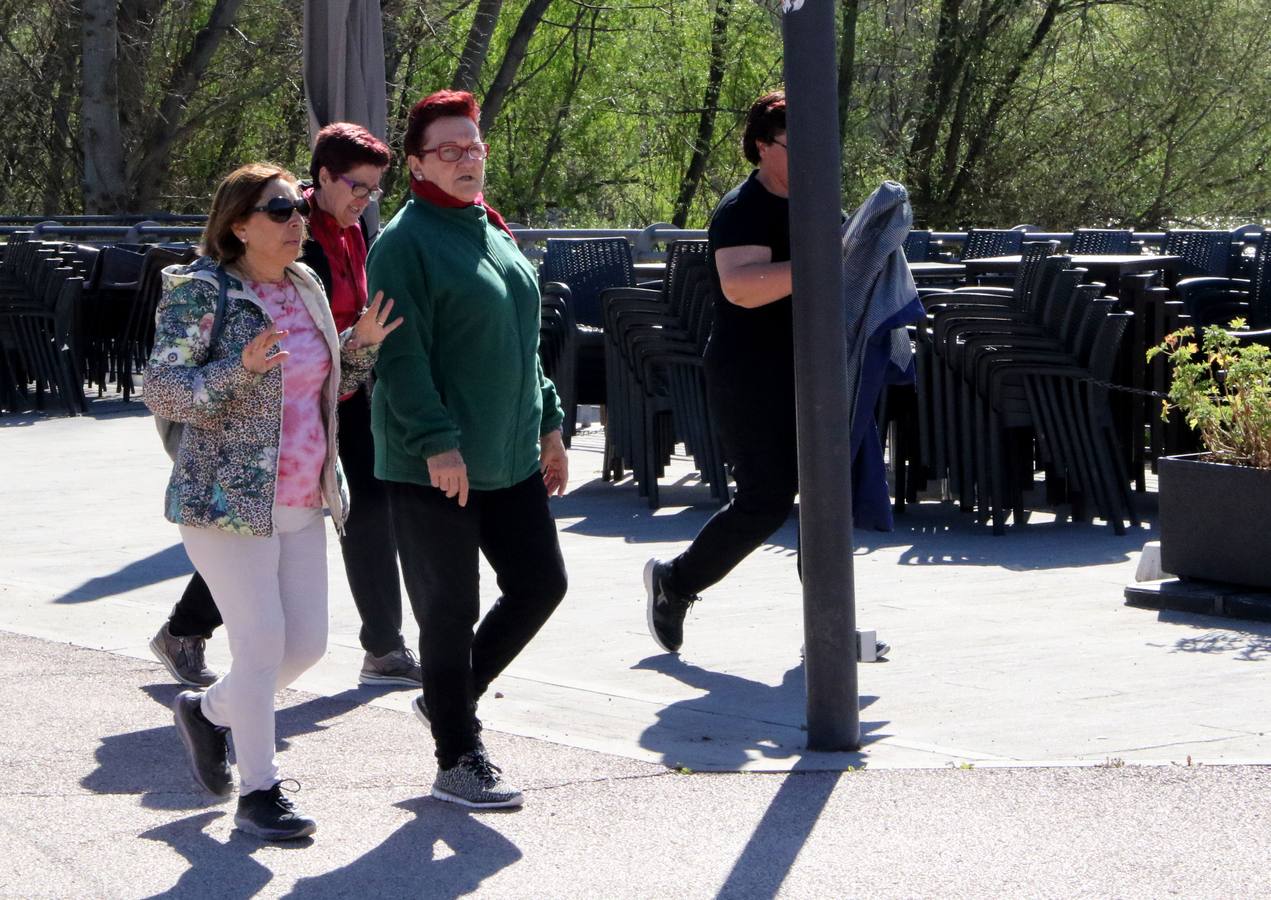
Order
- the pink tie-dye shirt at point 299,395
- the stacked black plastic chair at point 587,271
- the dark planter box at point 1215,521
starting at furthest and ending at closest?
the stacked black plastic chair at point 587,271 < the dark planter box at point 1215,521 < the pink tie-dye shirt at point 299,395

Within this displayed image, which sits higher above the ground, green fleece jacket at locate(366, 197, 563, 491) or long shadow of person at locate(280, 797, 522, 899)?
green fleece jacket at locate(366, 197, 563, 491)

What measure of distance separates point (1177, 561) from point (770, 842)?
3208 millimetres

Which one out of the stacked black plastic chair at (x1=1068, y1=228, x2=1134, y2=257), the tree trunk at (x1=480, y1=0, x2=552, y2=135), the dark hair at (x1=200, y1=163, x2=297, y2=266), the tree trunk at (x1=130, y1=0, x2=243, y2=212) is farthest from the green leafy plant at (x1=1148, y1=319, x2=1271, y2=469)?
the tree trunk at (x1=480, y1=0, x2=552, y2=135)

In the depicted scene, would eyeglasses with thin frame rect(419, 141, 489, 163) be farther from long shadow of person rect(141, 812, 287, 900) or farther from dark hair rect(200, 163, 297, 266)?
long shadow of person rect(141, 812, 287, 900)

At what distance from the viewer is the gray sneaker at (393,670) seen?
6.06m

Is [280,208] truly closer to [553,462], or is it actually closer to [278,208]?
[278,208]

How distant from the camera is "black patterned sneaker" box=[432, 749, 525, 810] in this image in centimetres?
459

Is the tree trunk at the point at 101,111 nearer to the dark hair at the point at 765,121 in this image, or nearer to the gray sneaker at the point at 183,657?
the gray sneaker at the point at 183,657

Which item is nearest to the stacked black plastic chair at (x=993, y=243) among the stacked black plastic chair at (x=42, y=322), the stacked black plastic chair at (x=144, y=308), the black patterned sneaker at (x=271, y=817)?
the stacked black plastic chair at (x=144, y=308)

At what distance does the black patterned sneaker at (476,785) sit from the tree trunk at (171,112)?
22700mm

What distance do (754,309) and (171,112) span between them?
895 inches

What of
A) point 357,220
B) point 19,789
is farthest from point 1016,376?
point 19,789

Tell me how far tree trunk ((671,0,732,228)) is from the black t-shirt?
94.3ft

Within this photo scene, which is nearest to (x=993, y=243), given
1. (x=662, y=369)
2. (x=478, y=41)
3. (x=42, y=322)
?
(x=662, y=369)
